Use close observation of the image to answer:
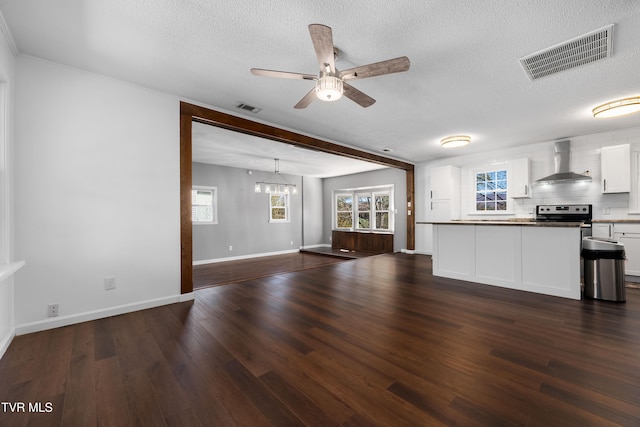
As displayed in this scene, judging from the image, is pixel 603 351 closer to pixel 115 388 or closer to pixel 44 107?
pixel 115 388

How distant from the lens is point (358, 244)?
8852mm

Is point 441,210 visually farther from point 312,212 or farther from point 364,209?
point 312,212

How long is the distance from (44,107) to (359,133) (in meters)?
4.19

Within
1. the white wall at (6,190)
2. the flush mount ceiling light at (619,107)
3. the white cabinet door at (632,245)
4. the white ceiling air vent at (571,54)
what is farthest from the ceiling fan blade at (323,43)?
the white cabinet door at (632,245)

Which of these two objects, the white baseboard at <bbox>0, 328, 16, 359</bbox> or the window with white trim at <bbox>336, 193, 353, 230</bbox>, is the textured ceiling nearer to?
the white baseboard at <bbox>0, 328, 16, 359</bbox>

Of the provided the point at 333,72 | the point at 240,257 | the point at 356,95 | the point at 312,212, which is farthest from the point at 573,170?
the point at 240,257

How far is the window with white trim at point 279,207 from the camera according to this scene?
340 inches

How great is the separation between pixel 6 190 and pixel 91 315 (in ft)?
4.53

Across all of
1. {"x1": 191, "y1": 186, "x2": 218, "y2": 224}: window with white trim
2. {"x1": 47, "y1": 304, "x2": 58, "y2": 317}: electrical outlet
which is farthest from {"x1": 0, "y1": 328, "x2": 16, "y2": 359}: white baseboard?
{"x1": 191, "y1": 186, "x2": 218, "y2": 224}: window with white trim

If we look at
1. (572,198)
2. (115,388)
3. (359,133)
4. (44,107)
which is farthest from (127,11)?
(572,198)

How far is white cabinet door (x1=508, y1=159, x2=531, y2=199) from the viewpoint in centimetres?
550

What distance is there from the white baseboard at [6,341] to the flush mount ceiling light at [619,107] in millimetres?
6979

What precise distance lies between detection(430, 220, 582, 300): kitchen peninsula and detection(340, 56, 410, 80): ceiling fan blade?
9.47ft

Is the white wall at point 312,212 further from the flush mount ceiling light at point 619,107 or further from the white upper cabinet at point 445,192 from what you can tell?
the flush mount ceiling light at point 619,107
